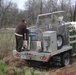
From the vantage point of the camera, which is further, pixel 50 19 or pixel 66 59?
pixel 50 19

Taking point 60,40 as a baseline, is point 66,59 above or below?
below

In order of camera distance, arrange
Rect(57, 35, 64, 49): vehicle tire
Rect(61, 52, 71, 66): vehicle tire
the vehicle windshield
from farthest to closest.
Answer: the vehicle windshield → Rect(57, 35, 64, 49): vehicle tire → Rect(61, 52, 71, 66): vehicle tire

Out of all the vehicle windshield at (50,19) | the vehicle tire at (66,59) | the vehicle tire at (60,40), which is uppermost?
the vehicle windshield at (50,19)

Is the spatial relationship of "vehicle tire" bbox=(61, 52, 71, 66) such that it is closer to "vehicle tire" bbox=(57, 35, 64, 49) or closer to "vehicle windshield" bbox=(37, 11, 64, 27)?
"vehicle tire" bbox=(57, 35, 64, 49)

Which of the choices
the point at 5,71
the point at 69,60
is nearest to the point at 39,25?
the point at 69,60

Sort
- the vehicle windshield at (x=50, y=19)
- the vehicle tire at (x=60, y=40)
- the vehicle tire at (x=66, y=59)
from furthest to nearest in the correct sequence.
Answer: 1. the vehicle windshield at (x=50, y=19)
2. the vehicle tire at (x=60, y=40)
3. the vehicle tire at (x=66, y=59)

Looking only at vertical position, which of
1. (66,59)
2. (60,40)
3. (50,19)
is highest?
(50,19)

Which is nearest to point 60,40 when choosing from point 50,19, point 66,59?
point 66,59

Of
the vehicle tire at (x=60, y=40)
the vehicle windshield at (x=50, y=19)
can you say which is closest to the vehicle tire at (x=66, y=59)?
the vehicle tire at (x=60, y=40)

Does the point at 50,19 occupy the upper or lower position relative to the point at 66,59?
upper

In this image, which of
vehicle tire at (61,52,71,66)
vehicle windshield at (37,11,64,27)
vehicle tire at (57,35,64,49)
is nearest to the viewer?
vehicle tire at (61,52,71,66)

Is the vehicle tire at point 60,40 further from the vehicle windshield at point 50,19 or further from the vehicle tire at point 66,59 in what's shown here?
the vehicle windshield at point 50,19

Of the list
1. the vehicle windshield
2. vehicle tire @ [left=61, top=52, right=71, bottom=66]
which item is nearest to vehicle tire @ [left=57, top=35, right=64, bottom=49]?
vehicle tire @ [left=61, top=52, right=71, bottom=66]

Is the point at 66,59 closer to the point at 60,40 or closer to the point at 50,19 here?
the point at 60,40
